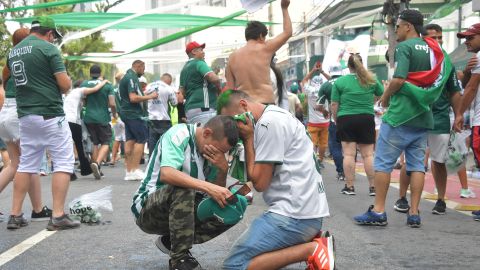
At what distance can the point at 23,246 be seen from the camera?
511cm

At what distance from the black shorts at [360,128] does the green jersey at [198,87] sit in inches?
65.2

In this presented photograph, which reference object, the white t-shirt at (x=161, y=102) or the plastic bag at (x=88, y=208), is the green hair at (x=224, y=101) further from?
the white t-shirt at (x=161, y=102)

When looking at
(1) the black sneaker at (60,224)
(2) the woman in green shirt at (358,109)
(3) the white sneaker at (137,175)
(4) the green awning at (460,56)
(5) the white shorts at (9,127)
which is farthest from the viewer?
(4) the green awning at (460,56)

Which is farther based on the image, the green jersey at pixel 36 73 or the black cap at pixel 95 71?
the black cap at pixel 95 71

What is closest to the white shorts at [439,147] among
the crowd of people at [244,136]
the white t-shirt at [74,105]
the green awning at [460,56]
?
the crowd of people at [244,136]

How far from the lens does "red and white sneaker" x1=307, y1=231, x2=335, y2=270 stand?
3.79 m

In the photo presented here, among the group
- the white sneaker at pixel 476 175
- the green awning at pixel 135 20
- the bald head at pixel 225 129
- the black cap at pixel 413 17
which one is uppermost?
the green awning at pixel 135 20

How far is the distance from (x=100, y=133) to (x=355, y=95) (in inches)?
209

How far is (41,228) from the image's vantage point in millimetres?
5926

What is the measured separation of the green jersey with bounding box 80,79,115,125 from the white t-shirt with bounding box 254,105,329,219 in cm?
800

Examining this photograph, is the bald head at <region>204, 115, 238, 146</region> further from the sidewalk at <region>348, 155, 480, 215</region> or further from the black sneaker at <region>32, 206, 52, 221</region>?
the sidewalk at <region>348, 155, 480, 215</region>

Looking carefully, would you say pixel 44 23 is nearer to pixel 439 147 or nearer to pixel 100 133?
pixel 439 147

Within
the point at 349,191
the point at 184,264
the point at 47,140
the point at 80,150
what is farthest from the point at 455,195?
the point at 80,150

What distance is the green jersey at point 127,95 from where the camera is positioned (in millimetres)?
10719
